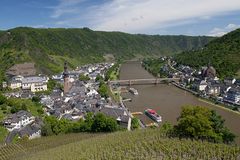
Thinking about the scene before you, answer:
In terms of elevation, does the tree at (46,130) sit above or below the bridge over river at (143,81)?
above

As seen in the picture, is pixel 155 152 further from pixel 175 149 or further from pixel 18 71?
pixel 18 71

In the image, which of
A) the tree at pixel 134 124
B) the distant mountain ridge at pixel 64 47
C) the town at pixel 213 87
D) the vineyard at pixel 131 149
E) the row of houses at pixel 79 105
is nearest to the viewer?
the vineyard at pixel 131 149

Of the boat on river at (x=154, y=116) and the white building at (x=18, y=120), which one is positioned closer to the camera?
the white building at (x=18, y=120)

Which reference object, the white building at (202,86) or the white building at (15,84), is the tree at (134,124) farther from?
the white building at (15,84)

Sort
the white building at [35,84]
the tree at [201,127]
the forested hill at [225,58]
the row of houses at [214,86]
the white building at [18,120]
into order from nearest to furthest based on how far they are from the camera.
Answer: the tree at [201,127] → the white building at [18,120] → the row of houses at [214,86] → the white building at [35,84] → the forested hill at [225,58]

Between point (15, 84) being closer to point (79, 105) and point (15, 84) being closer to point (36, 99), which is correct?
point (36, 99)

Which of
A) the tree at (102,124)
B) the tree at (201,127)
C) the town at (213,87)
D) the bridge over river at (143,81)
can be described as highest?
the tree at (201,127)

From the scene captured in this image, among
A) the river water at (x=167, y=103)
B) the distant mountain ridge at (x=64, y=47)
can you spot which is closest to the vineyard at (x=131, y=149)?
the river water at (x=167, y=103)

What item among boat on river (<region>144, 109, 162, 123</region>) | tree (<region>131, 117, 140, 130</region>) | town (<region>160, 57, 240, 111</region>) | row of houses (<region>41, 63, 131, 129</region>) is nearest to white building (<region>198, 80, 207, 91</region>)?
town (<region>160, 57, 240, 111</region>)
